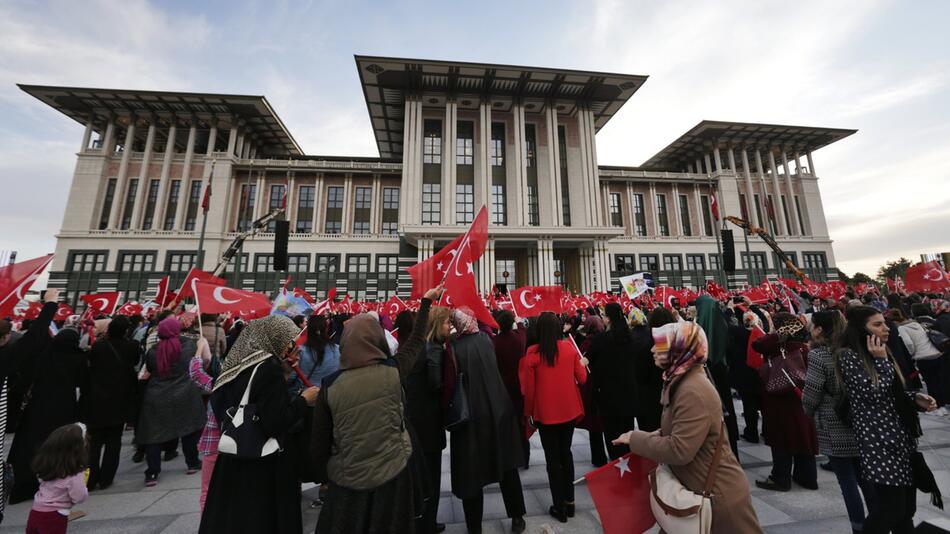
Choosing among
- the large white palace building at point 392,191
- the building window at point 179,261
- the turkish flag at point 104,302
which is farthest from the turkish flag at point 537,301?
the building window at point 179,261

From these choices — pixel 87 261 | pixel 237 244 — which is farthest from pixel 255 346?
pixel 87 261

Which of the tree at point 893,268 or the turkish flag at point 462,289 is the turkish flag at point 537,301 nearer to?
the turkish flag at point 462,289

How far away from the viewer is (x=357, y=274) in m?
34.7

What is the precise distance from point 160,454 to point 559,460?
511cm

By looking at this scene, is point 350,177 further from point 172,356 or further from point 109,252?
point 172,356

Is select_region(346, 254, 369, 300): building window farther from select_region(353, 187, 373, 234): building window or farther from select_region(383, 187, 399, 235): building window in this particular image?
select_region(383, 187, 399, 235): building window

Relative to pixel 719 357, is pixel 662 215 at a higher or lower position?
higher

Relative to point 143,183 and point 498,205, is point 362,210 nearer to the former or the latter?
point 498,205

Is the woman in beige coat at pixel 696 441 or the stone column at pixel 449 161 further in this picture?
the stone column at pixel 449 161

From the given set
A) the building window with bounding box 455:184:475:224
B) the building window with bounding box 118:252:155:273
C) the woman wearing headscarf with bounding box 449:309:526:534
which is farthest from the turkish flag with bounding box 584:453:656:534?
the building window with bounding box 118:252:155:273

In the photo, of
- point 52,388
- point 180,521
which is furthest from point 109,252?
point 180,521

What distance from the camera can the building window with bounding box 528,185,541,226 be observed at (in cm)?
3441

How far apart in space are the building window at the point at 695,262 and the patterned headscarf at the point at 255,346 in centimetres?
4387

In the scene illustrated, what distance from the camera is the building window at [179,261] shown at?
3325cm
